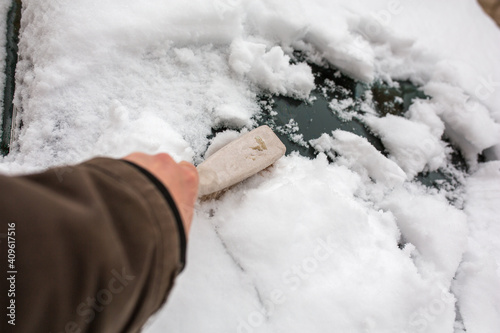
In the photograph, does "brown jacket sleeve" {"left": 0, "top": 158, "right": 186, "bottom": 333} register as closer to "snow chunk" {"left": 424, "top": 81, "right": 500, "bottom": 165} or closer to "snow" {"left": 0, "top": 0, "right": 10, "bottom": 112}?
"snow" {"left": 0, "top": 0, "right": 10, "bottom": 112}

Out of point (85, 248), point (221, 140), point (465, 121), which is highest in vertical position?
point (465, 121)

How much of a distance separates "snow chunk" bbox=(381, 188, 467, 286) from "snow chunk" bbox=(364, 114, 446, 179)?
16 cm

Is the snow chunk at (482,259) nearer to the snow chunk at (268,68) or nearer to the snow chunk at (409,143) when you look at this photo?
the snow chunk at (409,143)

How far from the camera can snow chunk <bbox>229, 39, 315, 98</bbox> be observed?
137 centimetres

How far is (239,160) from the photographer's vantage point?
1.12 meters

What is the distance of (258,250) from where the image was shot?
1044 mm

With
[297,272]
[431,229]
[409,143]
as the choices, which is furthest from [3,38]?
[431,229]

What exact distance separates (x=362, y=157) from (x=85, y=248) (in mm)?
1187

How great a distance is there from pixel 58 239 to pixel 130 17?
1.11m

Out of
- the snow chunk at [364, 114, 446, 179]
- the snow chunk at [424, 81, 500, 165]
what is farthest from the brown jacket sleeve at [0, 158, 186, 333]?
the snow chunk at [424, 81, 500, 165]

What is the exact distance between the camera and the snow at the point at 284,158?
1.02m

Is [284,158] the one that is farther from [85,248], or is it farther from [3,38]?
[3,38]

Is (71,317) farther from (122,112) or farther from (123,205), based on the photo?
(122,112)

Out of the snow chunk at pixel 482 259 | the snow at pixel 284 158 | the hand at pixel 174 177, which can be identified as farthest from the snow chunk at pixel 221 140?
the snow chunk at pixel 482 259
